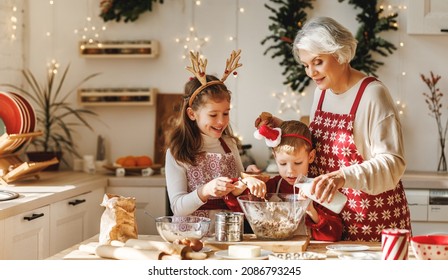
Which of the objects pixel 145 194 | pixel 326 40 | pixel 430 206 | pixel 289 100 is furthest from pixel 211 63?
pixel 326 40

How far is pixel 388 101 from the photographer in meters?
2.38

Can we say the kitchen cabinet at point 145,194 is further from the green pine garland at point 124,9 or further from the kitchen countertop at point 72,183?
the green pine garland at point 124,9

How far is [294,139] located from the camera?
241 cm

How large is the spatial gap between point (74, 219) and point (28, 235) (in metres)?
0.55

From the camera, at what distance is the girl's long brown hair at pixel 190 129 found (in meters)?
2.60

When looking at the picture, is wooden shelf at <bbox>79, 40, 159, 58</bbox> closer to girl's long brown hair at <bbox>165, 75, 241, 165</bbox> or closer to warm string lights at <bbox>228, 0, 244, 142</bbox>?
warm string lights at <bbox>228, 0, 244, 142</bbox>

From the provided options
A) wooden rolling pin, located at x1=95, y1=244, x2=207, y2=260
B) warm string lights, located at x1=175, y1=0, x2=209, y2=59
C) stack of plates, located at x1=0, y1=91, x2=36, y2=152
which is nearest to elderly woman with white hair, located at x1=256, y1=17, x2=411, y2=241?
wooden rolling pin, located at x1=95, y1=244, x2=207, y2=260

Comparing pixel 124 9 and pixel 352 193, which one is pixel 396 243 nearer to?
pixel 352 193

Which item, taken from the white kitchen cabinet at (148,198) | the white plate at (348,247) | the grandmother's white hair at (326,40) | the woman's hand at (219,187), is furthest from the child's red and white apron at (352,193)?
the white kitchen cabinet at (148,198)

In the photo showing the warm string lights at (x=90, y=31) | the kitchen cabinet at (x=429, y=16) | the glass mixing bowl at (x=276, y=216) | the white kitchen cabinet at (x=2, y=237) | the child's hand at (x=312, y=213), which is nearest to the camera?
the glass mixing bowl at (x=276, y=216)

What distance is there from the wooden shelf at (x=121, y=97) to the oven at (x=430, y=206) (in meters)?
1.70

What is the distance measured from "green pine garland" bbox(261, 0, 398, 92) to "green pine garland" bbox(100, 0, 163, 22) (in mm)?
783

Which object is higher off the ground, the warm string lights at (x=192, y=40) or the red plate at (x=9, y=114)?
the warm string lights at (x=192, y=40)
